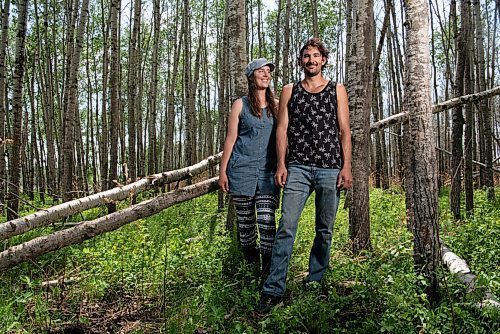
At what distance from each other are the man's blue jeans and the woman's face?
0.70 meters

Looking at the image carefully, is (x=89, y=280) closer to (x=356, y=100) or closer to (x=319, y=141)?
(x=319, y=141)

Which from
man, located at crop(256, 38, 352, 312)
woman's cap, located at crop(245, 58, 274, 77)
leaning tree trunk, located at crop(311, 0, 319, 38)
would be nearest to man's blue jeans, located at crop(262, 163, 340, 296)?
man, located at crop(256, 38, 352, 312)

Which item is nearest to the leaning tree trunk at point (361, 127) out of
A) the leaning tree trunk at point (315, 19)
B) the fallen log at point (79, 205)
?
the fallen log at point (79, 205)

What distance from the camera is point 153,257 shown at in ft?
14.5


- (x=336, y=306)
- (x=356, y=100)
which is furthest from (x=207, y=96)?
(x=336, y=306)

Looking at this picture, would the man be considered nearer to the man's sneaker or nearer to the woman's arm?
the man's sneaker

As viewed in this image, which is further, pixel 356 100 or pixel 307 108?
pixel 356 100

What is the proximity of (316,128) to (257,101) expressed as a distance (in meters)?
0.58

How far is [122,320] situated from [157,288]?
1.51 feet

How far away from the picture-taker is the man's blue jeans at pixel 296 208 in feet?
10.7

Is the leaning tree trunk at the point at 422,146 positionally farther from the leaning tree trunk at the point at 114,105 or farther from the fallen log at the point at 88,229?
the leaning tree trunk at the point at 114,105

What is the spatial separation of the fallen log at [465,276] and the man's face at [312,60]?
1.57m

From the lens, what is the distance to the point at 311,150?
130 inches

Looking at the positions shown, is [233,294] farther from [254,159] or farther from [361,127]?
[361,127]
